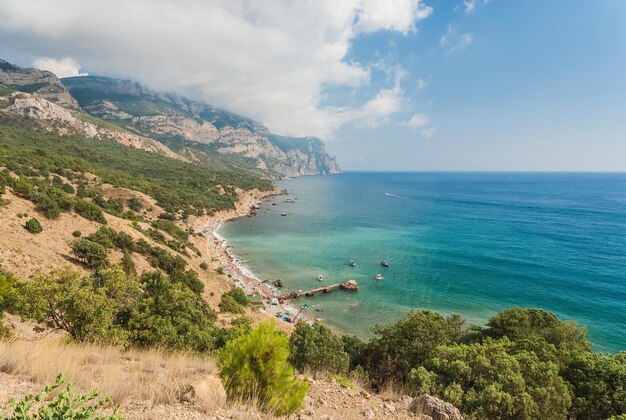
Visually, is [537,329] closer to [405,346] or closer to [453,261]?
[405,346]

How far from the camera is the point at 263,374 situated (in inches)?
269

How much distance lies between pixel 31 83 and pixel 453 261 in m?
267

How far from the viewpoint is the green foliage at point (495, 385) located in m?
11.2

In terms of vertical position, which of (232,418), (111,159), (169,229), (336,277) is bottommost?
(336,277)

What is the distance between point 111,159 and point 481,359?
12939 centimetres

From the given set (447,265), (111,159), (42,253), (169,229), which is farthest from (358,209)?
(42,253)

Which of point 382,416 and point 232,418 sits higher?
point 232,418

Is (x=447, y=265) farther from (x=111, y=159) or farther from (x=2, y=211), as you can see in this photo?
(x=111, y=159)

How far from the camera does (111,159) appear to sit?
361ft

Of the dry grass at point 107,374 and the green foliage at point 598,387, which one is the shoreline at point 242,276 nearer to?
the green foliage at point 598,387

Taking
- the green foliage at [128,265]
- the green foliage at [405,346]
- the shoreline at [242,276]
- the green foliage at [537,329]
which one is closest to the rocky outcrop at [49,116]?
the shoreline at [242,276]

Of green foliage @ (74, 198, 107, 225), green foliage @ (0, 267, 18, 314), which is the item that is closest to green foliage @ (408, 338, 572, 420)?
green foliage @ (0, 267, 18, 314)

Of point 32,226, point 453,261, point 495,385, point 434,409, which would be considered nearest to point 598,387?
point 495,385

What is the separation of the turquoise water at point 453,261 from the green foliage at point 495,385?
26.3 m
